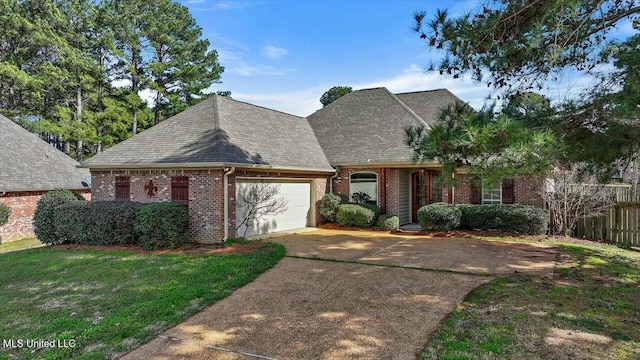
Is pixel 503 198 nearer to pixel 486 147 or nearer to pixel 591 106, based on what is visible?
pixel 591 106

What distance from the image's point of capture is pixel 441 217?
508 inches

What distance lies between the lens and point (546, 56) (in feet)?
20.2

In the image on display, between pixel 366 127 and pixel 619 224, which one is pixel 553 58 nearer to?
pixel 619 224

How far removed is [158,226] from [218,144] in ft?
9.98

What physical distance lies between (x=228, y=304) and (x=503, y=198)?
11107mm

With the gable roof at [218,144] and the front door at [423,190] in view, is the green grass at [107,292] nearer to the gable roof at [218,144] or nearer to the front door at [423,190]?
the gable roof at [218,144]

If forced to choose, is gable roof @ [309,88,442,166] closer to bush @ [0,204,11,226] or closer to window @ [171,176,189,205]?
window @ [171,176,189,205]

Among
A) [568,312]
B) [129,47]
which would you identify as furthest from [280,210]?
[129,47]

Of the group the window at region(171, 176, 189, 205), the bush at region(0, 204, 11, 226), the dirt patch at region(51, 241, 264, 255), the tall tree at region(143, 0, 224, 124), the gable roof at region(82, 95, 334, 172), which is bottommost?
the dirt patch at region(51, 241, 264, 255)

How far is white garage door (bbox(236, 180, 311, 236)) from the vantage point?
11.9 metres

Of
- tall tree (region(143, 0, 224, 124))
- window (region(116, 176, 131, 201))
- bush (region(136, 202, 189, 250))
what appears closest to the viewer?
bush (region(136, 202, 189, 250))

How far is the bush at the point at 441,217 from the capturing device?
42.3 feet

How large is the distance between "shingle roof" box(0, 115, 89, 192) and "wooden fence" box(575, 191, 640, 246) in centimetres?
2098

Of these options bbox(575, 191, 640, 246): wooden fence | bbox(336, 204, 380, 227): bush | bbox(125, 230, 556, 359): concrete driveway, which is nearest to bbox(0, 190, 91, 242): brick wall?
bbox(336, 204, 380, 227): bush
